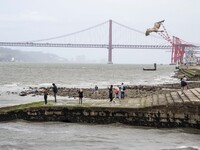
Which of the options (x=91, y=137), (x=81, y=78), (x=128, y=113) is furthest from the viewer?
(x=81, y=78)

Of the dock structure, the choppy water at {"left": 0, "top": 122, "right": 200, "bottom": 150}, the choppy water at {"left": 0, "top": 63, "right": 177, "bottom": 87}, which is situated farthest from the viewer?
the choppy water at {"left": 0, "top": 63, "right": 177, "bottom": 87}

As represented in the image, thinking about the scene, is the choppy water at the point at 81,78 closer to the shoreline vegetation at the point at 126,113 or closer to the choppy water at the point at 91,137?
the shoreline vegetation at the point at 126,113

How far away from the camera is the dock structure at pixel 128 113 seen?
2014 cm

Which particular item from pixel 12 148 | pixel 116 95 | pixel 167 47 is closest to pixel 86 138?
pixel 12 148

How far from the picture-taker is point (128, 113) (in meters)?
21.3

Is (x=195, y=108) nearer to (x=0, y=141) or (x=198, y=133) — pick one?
(x=198, y=133)

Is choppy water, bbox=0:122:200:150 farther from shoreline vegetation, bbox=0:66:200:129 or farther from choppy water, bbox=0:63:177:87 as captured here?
choppy water, bbox=0:63:177:87

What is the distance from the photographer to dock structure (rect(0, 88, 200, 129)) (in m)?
20.1

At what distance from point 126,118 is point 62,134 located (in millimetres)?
3900

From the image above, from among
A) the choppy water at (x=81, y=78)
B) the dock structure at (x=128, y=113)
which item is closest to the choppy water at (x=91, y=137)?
the dock structure at (x=128, y=113)

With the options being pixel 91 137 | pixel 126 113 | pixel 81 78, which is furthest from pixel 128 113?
pixel 81 78

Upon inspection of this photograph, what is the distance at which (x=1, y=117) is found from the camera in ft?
75.6

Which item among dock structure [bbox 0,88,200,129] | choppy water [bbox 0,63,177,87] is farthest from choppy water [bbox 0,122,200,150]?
choppy water [bbox 0,63,177,87]

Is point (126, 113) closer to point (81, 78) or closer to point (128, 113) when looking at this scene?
point (128, 113)
